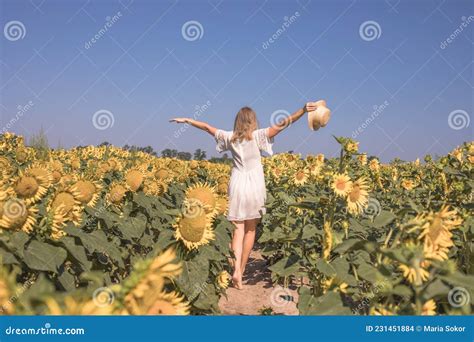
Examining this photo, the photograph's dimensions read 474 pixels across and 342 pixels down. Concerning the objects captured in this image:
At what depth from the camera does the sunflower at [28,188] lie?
301cm

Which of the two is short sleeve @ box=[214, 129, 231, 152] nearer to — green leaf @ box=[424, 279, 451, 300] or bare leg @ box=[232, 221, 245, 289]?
bare leg @ box=[232, 221, 245, 289]

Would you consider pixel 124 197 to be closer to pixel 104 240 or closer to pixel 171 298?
pixel 104 240

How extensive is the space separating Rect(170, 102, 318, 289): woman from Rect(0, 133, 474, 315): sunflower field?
1.54 feet

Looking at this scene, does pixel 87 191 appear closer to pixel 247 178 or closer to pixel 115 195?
pixel 115 195

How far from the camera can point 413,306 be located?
68.7 inches

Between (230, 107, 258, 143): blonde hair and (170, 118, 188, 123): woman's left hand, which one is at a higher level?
(230, 107, 258, 143): blonde hair

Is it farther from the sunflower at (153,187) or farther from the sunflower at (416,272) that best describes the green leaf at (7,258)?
the sunflower at (153,187)

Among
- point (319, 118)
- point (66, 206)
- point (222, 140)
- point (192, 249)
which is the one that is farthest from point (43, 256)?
point (222, 140)

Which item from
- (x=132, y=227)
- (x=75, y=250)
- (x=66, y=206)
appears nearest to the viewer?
(x=75, y=250)

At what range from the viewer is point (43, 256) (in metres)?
2.44

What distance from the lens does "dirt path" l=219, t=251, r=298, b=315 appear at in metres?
5.09

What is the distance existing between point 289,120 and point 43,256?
124 inches

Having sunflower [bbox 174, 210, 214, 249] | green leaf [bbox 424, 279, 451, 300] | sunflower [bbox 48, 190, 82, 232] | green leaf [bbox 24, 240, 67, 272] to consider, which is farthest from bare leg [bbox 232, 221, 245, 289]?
green leaf [bbox 424, 279, 451, 300]

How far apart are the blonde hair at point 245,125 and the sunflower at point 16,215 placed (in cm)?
338
